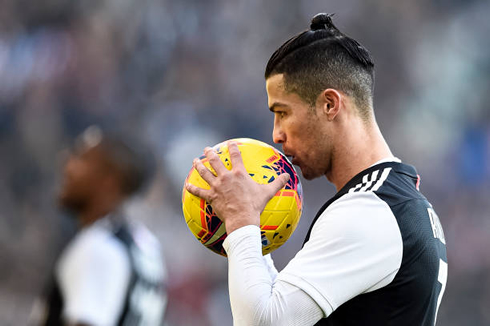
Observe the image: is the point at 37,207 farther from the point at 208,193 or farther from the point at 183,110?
the point at 208,193

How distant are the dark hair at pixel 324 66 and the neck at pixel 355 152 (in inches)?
3.5

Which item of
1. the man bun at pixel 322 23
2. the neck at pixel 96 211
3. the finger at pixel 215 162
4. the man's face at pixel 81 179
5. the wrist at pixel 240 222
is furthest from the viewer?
the man's face at pixel 81 179

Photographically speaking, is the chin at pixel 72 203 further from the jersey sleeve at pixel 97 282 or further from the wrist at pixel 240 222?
the wrist at pixel 240 222

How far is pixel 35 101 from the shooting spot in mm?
10977

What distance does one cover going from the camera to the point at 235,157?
2393 millimetres

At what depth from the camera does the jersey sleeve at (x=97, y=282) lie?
13.6ft

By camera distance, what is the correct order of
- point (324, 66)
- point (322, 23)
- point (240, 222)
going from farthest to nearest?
1. point (322, 23)
2. point (324, 66)
3. point (240, 222)

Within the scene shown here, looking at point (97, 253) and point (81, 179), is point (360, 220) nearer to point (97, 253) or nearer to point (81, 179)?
point (97, 253)

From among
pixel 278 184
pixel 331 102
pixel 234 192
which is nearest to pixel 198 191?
pixel 234 192

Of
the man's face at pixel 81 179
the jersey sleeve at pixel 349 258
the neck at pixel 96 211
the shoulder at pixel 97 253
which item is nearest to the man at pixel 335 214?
the jersey sleeve at pixel 349 258

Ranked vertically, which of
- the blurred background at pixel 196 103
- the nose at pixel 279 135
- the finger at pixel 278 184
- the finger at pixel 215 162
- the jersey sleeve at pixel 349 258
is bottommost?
the blurred background at pixel 196 103

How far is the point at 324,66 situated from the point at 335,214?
639 millimetres

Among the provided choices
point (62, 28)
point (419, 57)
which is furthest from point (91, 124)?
point (419, 57)

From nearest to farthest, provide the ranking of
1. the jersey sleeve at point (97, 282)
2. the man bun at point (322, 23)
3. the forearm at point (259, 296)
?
the forearm at point (259, 296) → the man bun at point (322, 23) → the jersey sleeve at point (97, 282)
